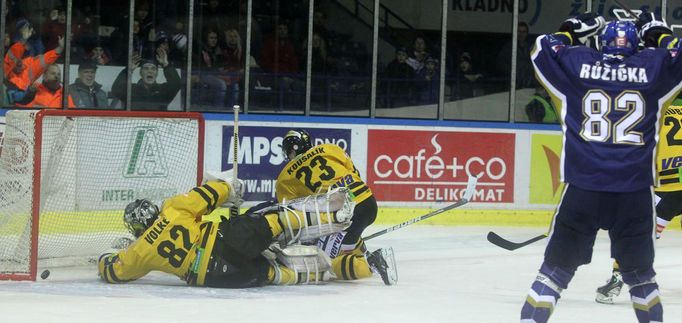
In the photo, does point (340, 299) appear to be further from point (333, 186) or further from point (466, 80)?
point (466, 80)

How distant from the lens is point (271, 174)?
34.5 feet

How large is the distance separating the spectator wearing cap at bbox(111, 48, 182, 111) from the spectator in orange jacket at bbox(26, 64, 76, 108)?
0.48 metres

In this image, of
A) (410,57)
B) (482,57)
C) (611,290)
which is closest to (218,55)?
(410,57)

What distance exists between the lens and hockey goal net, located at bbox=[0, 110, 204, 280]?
6.94 m

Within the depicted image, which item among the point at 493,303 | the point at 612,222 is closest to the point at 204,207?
the point at 493,303

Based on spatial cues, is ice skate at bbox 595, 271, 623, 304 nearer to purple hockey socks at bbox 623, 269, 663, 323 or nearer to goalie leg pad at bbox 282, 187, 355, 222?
goalie leg pad at bbox 282, 187, 355, 222

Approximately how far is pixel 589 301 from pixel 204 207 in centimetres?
207

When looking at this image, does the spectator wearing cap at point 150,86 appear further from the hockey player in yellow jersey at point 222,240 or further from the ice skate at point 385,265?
the ice skate at point 385,265

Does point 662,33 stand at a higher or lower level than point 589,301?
higher

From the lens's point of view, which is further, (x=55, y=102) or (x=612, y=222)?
(x=55, y=102)

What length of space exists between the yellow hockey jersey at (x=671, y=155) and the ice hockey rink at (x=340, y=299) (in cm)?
61

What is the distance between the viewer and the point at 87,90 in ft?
33.7

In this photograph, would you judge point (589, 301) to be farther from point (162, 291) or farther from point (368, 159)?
point (368, 159)

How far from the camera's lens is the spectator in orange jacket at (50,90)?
10.0 metres
